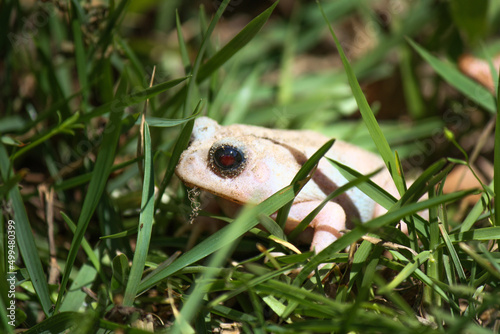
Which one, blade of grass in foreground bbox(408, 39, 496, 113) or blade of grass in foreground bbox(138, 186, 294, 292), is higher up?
blade of grass in foreground bbox(408, 39, 496, 113)

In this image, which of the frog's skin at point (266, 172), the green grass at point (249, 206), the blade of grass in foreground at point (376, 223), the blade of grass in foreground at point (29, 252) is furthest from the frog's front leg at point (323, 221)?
the blade of grass in foreground at point (29, 252)

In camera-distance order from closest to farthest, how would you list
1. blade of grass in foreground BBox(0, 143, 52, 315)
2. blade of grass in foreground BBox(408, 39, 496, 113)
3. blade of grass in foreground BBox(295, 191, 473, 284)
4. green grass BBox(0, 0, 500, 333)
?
blade of grass in foreground BBox(295, 191, 473, 284), green grass BBox(0, 0, 500, 333), blade of grass in foreground BBox(0, 143, 52, 315), blade of grass in foreground BBox(408, 39, 496, 113)

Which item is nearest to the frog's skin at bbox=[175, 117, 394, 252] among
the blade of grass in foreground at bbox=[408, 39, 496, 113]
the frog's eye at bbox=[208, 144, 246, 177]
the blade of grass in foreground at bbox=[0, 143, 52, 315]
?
the frog's eye at bbox=[208, 144, 246, 177]

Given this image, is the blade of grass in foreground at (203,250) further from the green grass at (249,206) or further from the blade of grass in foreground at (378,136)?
the blade of grass in foreground at (378,136)

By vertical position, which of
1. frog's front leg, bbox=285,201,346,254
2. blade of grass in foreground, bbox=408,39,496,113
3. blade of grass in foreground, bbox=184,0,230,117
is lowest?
frog's front leg, bbox=285,201,346,254

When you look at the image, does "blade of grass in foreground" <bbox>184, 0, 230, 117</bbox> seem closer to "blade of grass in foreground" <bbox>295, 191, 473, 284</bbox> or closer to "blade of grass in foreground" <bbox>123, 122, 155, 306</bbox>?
"blade of grass in foreground" <bbox>123, 122, 155, 306</bbox>

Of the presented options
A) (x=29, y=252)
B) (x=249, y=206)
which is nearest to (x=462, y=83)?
(x=249, y=206)
